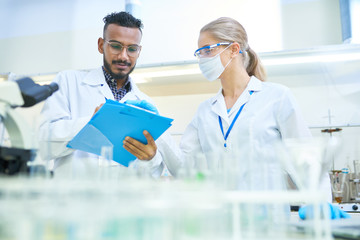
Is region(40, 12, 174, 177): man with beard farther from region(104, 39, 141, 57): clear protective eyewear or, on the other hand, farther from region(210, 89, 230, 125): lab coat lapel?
region(210, 89, 230, 125): lab coat lapel

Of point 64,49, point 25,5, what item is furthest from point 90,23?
point 25,5

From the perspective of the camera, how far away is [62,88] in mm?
1952

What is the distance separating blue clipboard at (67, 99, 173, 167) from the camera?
1.30 meters

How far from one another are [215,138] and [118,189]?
1076mm

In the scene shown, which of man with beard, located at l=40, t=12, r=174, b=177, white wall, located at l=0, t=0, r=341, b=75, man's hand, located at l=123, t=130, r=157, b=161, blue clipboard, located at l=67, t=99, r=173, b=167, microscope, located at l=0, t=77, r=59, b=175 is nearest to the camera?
microscope, located at l=0, t=77, r=59, b=175

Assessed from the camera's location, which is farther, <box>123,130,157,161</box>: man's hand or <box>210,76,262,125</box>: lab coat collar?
<box>210,76,262,125</box>: lab coat collar

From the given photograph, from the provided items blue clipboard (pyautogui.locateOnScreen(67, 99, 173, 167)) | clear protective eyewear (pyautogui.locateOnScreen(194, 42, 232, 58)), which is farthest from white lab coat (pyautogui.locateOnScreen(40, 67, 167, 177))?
clear protective eyewear (pyautogui.locateOnScreen(194, 42, 232, 58))

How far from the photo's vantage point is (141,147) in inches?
59.7

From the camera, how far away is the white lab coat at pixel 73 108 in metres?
1.58

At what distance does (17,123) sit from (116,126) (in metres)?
0.59

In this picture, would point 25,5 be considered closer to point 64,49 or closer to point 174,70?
point 64,49

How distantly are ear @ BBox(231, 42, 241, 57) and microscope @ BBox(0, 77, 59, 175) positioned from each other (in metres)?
1.16

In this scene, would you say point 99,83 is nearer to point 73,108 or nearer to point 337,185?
point 73,108

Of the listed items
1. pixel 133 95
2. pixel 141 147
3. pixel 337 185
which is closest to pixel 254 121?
pixel 141 147
